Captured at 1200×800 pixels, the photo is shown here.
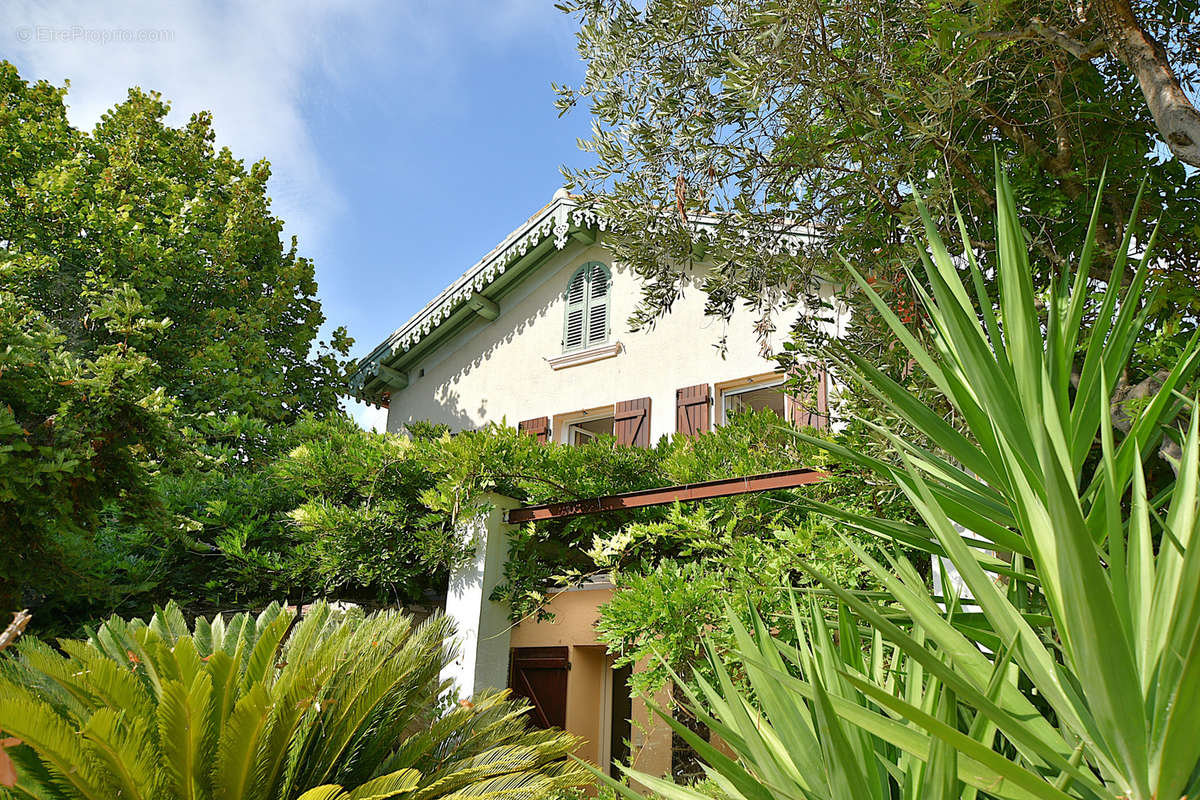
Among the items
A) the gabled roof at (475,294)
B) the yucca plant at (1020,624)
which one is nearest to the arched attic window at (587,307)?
the gabled roof at (475,294)

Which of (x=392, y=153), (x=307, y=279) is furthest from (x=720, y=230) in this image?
(x=307, y=279)

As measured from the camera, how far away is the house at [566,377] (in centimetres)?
855

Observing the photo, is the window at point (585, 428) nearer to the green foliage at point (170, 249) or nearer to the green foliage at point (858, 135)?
the green foliage at point (170, 249)

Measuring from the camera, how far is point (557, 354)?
10.5 m

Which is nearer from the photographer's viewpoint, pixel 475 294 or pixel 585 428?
pixel 585 428

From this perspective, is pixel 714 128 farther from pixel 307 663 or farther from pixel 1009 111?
pixel 307 663

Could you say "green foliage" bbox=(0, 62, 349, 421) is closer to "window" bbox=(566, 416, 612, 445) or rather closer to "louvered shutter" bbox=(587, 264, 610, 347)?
"window" bbox=(566, 416, 612, 445)

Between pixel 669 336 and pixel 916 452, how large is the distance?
764 centimetres

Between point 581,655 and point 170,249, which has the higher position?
point 170,249

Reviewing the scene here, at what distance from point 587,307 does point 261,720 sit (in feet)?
25.2

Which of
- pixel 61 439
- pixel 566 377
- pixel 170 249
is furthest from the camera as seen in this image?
pixel 170 249

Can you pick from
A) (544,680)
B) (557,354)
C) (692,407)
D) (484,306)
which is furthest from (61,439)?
(484,306)

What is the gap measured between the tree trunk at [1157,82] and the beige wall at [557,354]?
5.71 meters

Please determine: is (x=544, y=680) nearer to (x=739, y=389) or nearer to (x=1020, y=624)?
(x=739, y=389)
